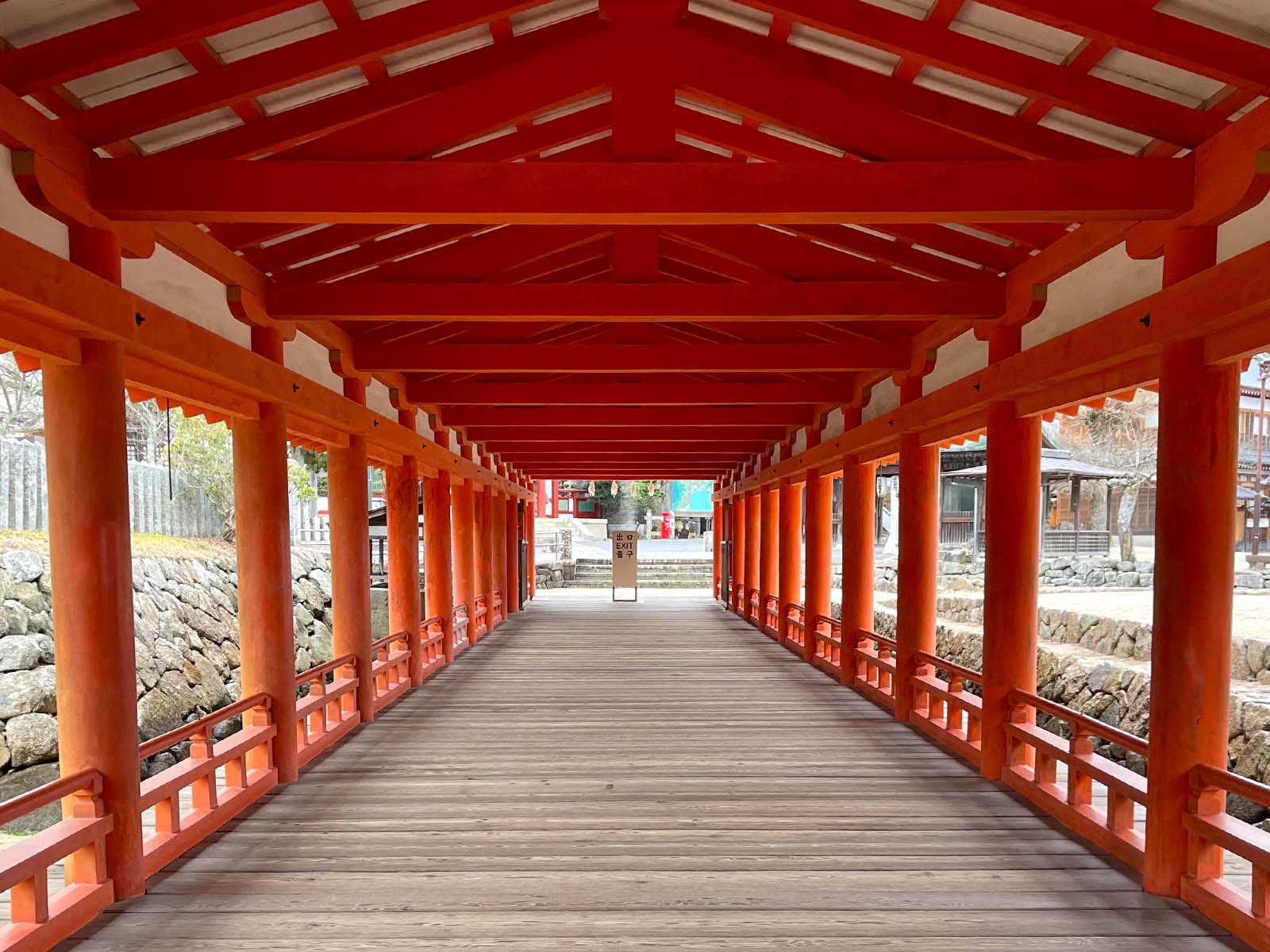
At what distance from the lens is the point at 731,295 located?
5.16 m

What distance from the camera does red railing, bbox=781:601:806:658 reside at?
11.0 m

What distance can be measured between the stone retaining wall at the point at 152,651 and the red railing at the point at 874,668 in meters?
5.49

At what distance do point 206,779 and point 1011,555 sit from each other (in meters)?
5.04

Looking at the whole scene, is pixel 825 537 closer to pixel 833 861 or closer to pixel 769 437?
pixel 769 437

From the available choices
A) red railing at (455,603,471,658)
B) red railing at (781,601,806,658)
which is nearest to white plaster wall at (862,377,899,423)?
red railing at (781,601,806,658)

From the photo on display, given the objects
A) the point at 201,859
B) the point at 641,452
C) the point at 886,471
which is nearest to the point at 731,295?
the point at 201,859

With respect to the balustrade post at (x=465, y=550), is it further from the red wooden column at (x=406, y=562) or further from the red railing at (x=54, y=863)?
the red railing at (x=54, y=863)

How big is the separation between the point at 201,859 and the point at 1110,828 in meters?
4.60

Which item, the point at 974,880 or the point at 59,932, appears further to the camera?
the point at 974,880

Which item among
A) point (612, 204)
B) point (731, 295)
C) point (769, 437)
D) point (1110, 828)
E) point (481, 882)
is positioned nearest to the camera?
point (612, 204)

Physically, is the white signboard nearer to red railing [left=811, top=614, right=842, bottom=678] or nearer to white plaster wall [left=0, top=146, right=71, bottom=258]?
red railing [left=811, top=614, right=842, bottom=678]

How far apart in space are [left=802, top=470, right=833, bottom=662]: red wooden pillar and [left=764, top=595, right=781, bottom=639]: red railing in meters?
1.75

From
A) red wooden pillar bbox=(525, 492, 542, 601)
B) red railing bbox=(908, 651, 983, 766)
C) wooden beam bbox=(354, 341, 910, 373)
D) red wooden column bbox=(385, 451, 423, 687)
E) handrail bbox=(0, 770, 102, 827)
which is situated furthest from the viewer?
red wooden pillar bbox=(525, 492, 542, 601)

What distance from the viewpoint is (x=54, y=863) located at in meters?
3.09
